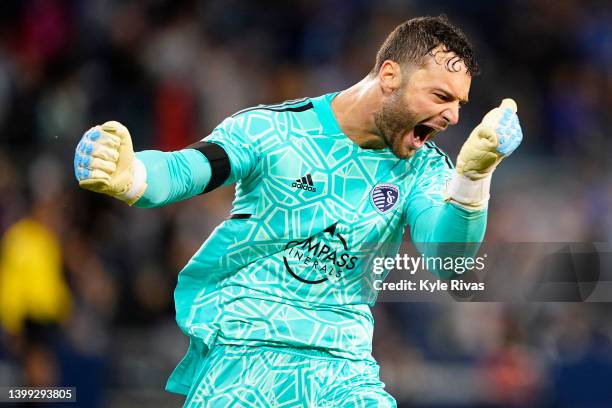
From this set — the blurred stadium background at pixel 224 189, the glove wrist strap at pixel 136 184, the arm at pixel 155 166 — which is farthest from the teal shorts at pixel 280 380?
the blurred stadium background at pixel 224 189

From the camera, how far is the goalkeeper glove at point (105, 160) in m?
3.19

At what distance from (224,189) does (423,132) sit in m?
4.50

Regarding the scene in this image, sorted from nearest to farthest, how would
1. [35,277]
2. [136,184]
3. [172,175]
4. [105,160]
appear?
[105,160]
[136,184]
[172,175]
[35,277]

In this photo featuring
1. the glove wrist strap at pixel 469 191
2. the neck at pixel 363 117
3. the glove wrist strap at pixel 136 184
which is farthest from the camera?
the neck at pixel 363 117

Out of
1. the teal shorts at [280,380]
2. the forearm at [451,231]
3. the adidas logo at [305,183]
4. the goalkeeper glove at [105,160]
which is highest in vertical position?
the adidas logo at [305,183]

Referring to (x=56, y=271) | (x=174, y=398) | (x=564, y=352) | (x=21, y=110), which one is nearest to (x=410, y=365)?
(x=564, y=352)

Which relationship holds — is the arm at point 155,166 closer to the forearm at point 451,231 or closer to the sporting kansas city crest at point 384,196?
the sporting kansas city crest at point 384,196

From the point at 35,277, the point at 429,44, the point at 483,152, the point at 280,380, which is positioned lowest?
the point at 280,380

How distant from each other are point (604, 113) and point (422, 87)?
6423 mm

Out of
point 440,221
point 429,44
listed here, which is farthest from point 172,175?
point 429,44

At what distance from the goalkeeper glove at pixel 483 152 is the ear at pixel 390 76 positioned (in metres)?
0.51

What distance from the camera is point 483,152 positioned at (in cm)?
341

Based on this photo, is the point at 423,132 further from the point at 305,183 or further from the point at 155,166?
the point at 155,166

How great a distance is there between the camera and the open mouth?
152 inches
